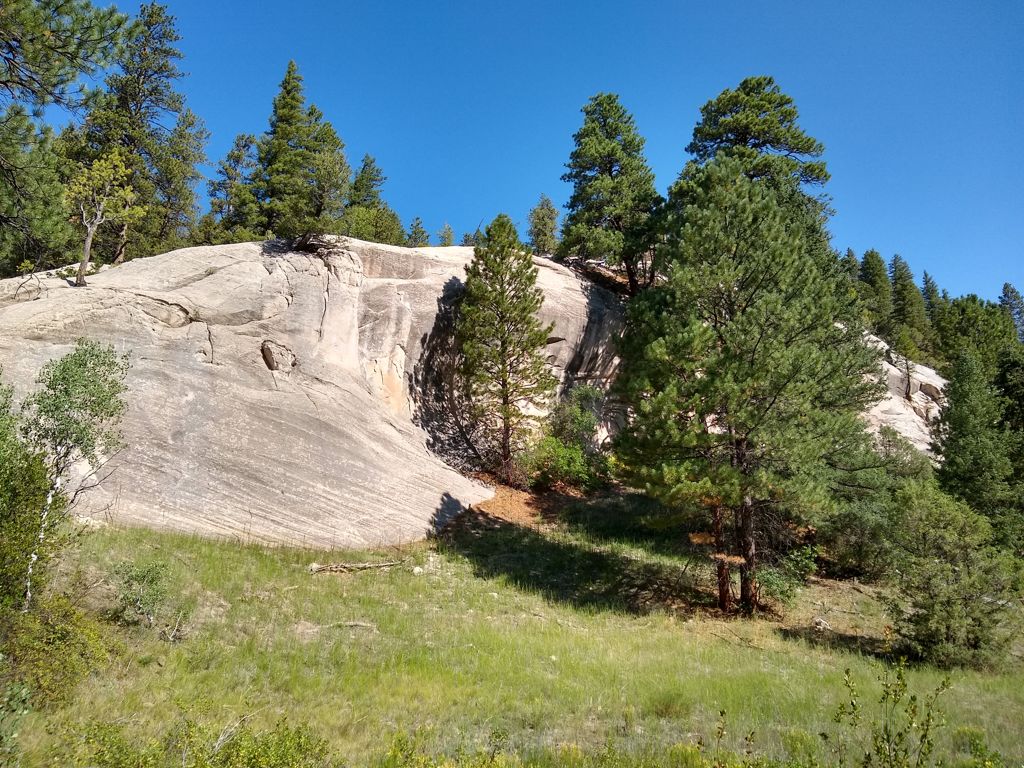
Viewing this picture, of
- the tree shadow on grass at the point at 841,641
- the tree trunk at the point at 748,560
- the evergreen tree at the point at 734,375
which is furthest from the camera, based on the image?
the tree trunk at the point at 748,560

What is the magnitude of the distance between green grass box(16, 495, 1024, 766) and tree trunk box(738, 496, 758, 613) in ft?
2.59

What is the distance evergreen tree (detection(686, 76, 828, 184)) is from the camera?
24484 millimetres

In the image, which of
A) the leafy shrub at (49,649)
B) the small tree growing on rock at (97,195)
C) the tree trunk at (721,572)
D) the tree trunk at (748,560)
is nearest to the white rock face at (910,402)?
the tree trunk at (748,560)

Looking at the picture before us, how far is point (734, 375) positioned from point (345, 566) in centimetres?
1132

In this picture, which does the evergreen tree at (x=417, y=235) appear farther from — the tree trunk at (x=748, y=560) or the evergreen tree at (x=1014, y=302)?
the evergreen tree at (x=1014, y=302)

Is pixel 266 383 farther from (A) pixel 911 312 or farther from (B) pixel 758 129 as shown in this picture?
(A) pixel 911 312

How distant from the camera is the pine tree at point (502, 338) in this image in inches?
826

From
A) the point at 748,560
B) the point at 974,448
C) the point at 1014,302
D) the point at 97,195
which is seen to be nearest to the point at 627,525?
the point at 748,560

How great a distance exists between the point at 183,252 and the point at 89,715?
664 inches

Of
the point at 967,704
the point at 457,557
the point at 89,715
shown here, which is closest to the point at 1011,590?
the point at 967,704

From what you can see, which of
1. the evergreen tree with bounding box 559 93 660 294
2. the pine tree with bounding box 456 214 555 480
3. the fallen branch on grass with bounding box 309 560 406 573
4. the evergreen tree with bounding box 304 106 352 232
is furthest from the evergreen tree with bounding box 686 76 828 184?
the fallen branch on grass with bounding box 309 560 406 573

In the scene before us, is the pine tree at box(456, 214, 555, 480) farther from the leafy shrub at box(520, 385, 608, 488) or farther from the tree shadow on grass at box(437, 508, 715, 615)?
the tree shadow on grass at box(437, 508, 715, 615)

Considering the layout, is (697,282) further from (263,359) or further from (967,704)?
(263,359)

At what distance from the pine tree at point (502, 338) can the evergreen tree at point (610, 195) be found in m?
6.65
